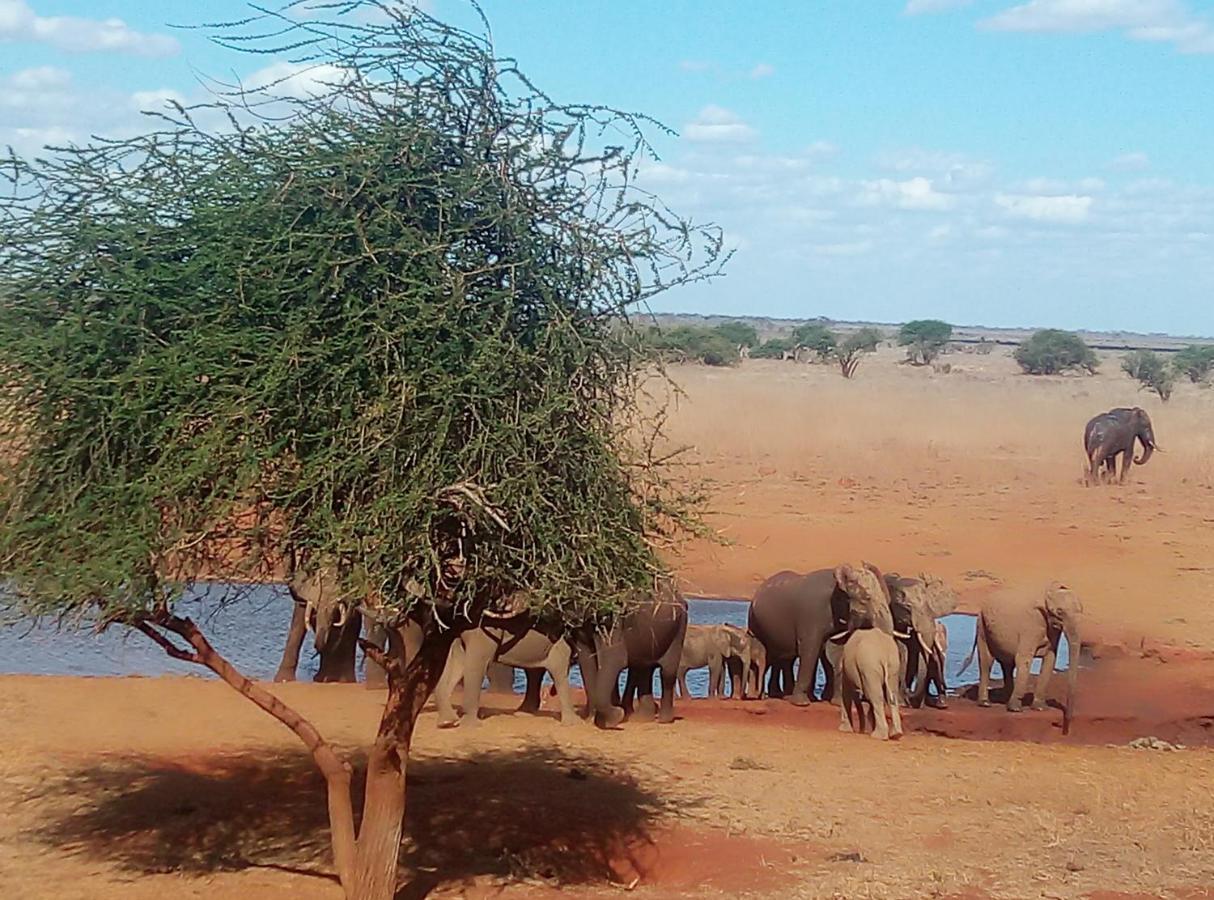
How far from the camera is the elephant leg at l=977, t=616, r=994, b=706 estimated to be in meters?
15.9

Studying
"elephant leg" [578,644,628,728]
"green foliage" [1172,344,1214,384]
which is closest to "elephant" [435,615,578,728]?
"elephant leg" [578,644,628,728]

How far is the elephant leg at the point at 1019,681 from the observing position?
15.3 m

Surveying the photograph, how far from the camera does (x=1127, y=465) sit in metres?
30.9

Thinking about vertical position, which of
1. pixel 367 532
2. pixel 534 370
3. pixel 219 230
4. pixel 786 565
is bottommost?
pixel 786 565

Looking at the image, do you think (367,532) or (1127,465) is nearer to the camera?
(367,532)

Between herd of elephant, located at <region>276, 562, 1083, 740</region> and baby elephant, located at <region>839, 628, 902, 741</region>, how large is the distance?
12mm

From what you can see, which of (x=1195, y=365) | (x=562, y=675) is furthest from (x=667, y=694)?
(x=1195, y=365)

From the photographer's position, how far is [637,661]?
13328 millimetres

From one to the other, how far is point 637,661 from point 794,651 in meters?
2.72

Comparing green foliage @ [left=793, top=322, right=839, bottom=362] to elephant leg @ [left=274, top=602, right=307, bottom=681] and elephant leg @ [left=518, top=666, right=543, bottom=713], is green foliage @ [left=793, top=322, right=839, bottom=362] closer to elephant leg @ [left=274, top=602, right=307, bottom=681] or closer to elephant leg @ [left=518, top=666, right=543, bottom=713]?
elephant leg @ [left=274, top=602, right=307, bottom=681]

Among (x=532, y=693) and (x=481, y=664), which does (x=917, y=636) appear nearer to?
(x=532, y=693)

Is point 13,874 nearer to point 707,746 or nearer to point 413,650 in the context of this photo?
point 413,650

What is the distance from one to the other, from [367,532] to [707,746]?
5.75 metres

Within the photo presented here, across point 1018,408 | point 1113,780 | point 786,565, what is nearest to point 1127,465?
point 786,565
